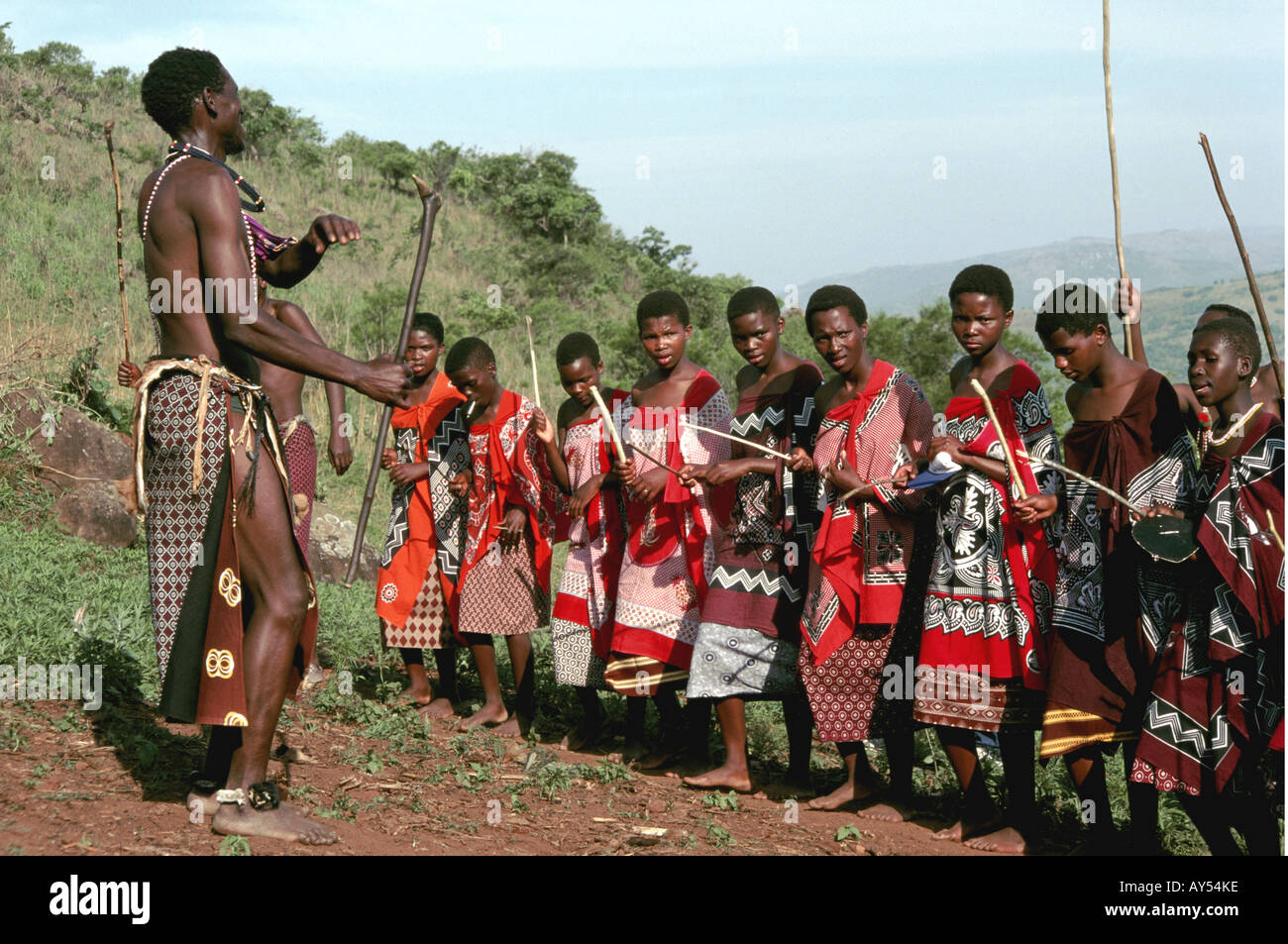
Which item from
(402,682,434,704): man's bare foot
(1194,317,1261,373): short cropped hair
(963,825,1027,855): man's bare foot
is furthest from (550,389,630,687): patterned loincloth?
(1194,317,1261,373): short cropped hair

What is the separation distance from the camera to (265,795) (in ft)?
12.6

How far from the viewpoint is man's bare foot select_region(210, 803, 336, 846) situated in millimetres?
3760

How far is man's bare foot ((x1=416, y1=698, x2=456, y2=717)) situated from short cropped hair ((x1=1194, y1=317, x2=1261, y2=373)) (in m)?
4.00

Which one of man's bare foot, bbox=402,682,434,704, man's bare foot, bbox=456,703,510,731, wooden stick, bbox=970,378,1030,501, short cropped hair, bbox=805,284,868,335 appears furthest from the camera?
man's bare foot, bbox=402,682,434,704

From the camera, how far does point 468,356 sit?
6148 mm

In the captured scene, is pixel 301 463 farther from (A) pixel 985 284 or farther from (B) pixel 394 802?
(A) pixel 985 284

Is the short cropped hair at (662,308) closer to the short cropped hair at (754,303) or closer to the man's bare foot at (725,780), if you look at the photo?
the short cropped hair at (754,303)

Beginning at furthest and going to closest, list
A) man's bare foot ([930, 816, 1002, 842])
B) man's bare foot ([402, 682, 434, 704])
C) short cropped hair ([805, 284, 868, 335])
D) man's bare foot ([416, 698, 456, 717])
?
1. man's bare foot ([402, 682, 434, 704])
2. man's bare foot ([416, 698, 456, 717])
3. short cropped hair ([805, 284, 868, 335])
4. man's bare foot ([930, 816, 1002, 842])

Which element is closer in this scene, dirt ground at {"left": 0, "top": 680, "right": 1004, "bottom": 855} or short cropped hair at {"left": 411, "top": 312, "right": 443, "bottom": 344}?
dirt ground at {"left": 0, "top": 680, "right": 1004, "bottom": 855}

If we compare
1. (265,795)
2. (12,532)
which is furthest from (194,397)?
(12,532)

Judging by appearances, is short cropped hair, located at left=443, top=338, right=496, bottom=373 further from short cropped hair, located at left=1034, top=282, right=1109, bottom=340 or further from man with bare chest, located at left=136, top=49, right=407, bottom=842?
short cropped hair, located at left=1034, top=282, right=1109, bottom=340

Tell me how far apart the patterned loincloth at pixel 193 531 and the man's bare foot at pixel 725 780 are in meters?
2.17
